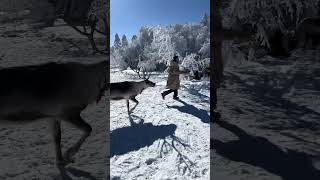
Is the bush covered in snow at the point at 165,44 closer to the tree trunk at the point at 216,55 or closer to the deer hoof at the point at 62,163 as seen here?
the tree trunk at the point at 216,55

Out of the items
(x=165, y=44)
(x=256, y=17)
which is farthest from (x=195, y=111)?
(x=165, y=44)

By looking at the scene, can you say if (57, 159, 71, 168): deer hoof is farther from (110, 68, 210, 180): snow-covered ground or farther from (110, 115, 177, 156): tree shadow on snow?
(110, 115, 177, 156): tree shadow on snow

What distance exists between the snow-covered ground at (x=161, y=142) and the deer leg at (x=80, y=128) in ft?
1.59

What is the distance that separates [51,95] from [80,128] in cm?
44

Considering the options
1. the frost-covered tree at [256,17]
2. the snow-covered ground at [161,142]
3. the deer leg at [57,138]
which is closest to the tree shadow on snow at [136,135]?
the snow-covered ground at [161,142]

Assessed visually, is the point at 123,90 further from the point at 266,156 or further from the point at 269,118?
the point at 266,156

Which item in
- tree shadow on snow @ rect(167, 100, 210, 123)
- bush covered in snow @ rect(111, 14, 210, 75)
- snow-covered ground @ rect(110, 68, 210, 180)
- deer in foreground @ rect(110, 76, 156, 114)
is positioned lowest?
snow-covered ground @ rect(110, 68, 210, 180)

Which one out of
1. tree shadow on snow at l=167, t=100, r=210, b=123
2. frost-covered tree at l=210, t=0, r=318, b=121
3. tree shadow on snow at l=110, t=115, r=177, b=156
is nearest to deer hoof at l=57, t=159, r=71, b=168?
tree shadow on snow at l=110, t=115, r=177, b=156

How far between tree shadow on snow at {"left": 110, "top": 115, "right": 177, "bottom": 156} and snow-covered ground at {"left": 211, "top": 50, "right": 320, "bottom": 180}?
1.05 meters

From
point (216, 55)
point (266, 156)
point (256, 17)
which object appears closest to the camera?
point (266, 156)

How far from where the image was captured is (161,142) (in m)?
4.38

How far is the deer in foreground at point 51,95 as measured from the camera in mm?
3111

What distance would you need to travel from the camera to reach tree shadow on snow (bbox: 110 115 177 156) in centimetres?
421

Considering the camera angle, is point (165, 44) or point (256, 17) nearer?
point (256, 17)
